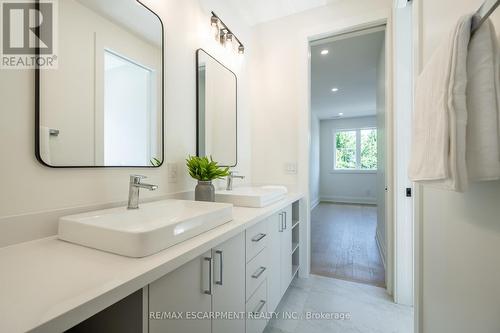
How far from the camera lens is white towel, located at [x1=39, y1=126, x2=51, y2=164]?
2.65 feet

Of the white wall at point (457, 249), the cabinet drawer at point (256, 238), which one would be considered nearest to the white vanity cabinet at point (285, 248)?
the cabinet drawer at point (256, 238)

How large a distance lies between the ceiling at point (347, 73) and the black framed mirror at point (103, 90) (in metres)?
1.77

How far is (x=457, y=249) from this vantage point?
0.72 metres

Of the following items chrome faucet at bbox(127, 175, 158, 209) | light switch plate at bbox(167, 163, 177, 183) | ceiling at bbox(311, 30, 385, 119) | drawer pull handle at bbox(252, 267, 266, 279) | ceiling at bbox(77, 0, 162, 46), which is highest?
ceiling at bbox(311, 30, 385, 119)

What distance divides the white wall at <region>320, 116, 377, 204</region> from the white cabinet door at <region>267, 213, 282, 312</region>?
5431mm

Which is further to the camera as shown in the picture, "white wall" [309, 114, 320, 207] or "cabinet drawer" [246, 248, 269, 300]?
"white wall" [309, 114, 320, 207]

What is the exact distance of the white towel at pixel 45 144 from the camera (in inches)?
31.8

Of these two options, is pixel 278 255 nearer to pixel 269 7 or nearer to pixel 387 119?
pixel 387 119

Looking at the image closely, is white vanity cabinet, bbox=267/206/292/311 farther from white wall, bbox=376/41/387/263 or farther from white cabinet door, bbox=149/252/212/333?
white wall, bbox=376/41/387/263

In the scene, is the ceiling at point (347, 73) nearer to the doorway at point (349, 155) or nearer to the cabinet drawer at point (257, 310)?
the doorway at point (349, 155)

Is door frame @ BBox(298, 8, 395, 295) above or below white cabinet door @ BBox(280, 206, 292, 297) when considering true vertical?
above

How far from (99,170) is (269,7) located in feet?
6.80

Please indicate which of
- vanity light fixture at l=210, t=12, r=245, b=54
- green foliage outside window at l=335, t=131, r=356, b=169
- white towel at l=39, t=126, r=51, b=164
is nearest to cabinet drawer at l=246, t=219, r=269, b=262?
white towel at l=39, t=126, r=51, b=164

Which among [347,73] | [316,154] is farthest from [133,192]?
[316,154]
